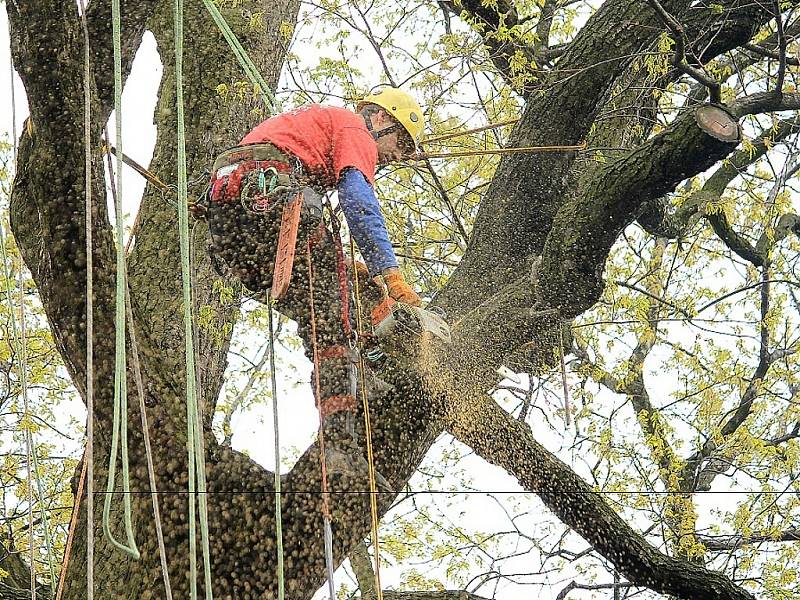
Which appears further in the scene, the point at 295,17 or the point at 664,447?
the point at 664,447

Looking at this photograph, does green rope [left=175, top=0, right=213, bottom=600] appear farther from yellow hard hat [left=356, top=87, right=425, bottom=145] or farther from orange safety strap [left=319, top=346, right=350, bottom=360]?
yellow hard hat [left=356, top=87, right=425, bottom=145]

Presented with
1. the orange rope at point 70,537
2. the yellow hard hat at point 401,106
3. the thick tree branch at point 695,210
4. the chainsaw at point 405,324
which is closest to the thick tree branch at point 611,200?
the chainsaw at point 405,324

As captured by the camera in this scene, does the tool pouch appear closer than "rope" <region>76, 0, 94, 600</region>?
No

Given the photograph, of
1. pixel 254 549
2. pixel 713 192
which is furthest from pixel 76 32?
pixel 713 192

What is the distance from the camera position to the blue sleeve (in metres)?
3.60

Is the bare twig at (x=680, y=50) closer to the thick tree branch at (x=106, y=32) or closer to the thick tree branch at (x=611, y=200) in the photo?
the thick tree branch at (x=611, y=200)

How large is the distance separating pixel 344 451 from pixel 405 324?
520mm

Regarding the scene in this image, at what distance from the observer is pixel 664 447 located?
23.7 feet

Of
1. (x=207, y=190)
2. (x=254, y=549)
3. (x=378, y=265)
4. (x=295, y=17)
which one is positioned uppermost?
(x=295, y=17)

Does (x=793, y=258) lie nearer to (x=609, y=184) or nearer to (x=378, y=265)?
(x=609, y=184)

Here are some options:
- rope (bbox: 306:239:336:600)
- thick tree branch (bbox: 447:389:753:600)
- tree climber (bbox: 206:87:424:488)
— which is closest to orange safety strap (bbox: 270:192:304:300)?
tree climber (bbox: 206:87:424:488)

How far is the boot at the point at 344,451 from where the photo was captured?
360 centimetres

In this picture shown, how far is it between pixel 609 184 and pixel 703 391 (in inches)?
187

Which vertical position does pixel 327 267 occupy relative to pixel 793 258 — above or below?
below
